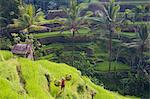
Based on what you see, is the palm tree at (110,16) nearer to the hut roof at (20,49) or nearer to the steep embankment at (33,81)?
the steep embankment at (33,81)

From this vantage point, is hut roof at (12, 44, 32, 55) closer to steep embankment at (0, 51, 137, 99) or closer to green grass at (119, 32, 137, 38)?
steep embankment at (0, 51, 137, 99)

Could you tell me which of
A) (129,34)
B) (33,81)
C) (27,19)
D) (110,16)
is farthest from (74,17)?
(33,81)

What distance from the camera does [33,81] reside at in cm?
937

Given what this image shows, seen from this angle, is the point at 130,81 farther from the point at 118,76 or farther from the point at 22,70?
the point at 22,70

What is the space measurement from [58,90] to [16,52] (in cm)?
175

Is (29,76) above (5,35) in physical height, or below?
above

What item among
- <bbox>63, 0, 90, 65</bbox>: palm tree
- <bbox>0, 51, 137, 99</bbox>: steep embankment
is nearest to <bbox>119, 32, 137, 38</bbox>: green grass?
<bbox>63, 0, 90, 65</bbox>: palm tree

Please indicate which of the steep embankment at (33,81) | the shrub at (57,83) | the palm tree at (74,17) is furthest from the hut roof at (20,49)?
the palm tree at (74,17)

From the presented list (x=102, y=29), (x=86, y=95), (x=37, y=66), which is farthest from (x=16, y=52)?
(x=102, y=29)

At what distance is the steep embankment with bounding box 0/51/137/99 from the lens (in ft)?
27.4

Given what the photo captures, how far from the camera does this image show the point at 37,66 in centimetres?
991

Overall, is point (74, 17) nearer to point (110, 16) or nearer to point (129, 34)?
point (110, 16)

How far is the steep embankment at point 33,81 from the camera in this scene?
8359 mm

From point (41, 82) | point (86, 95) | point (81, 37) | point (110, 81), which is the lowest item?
point (110, 81)
